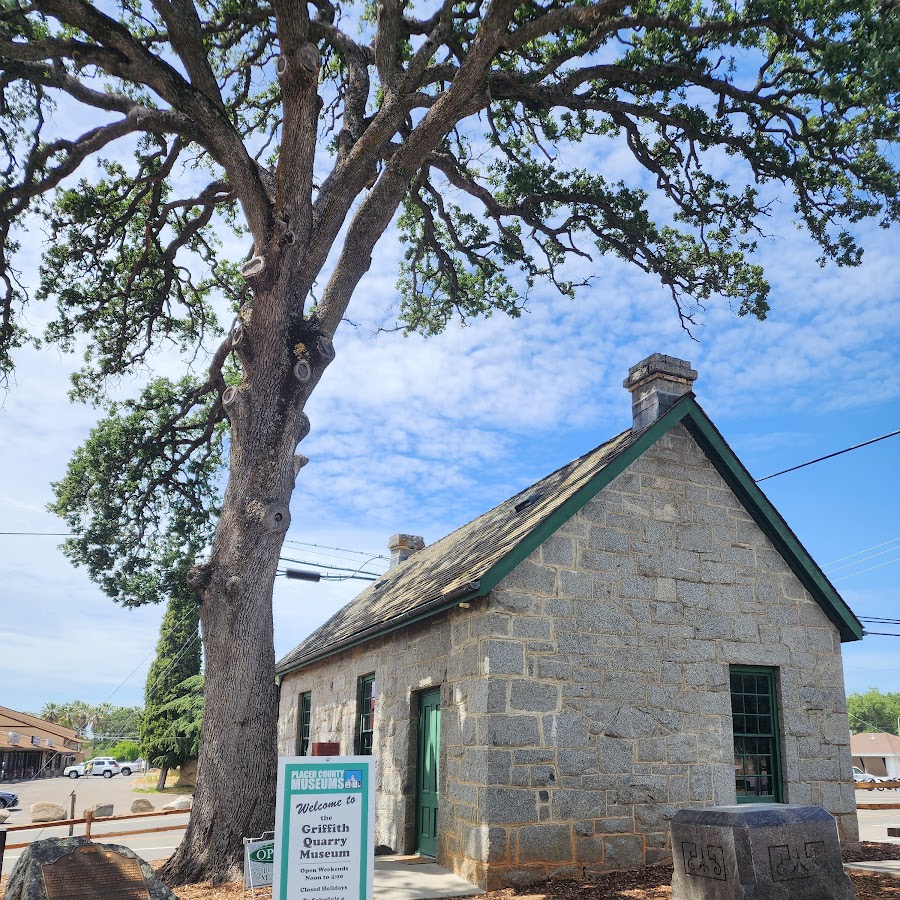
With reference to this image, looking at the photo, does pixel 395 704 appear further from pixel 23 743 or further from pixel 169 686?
pixel 23 743

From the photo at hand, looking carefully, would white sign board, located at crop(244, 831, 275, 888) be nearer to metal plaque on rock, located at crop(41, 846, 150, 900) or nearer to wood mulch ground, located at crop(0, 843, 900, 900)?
wood mulch ground, located at crop(0, 843, 900, 900)

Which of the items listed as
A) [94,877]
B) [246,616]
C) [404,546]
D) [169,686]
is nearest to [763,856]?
[94,877]

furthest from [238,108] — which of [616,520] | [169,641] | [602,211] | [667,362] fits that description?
[169,641]

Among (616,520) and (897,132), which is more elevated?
(897,132)

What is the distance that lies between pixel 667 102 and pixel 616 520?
7162 mm

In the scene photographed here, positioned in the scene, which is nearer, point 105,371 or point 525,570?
point 525,570

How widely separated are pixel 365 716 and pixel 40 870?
776 cm

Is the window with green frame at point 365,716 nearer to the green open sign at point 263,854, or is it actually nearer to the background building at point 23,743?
the green open sign at point 263,854

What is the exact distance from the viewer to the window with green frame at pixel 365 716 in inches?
527

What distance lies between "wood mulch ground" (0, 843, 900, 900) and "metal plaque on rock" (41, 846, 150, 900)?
2263mm

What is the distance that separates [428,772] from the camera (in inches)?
433

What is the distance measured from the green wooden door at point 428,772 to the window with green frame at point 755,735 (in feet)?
12.4

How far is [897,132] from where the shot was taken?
1133cm

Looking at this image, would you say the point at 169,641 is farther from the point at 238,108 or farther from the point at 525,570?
the point at 525,570
